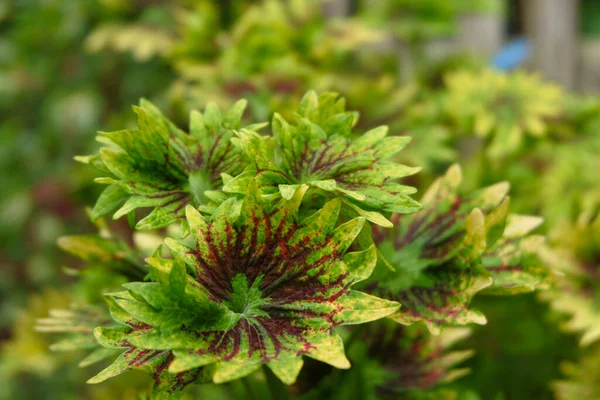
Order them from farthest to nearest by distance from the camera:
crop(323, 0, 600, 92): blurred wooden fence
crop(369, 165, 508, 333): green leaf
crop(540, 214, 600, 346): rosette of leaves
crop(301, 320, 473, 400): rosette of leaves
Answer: crop(323, 0, 600, 92): blurred wooden fence < crop(540, 214, 600, 346): rosette of leaves < crop(301, 320, 473, 400): rosette of leaves < crop(369, 165, 508, 333): green leaf

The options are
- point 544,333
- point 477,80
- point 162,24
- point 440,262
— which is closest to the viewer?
point 440,262

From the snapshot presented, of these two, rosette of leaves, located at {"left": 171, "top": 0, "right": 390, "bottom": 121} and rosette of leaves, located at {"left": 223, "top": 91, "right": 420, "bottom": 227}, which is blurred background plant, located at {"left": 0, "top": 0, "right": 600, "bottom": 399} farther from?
rosette of leaves, located at {"left": 223, "top": 91, "right": 420, "bottom": 227}

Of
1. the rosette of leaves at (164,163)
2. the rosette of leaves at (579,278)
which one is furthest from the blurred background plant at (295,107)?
the rosette of leaves at (164,163)

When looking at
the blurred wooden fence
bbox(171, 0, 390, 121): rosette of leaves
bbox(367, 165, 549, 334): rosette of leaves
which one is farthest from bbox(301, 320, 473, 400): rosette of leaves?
the blurred wooden fence

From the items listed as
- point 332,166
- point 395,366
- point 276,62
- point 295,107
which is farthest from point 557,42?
point 332,166

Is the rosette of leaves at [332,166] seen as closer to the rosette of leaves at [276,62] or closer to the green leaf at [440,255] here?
the green leaf at [440,255]

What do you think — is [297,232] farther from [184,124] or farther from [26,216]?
[26,216]

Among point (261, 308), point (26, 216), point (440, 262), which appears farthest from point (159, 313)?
point (26, 216)
